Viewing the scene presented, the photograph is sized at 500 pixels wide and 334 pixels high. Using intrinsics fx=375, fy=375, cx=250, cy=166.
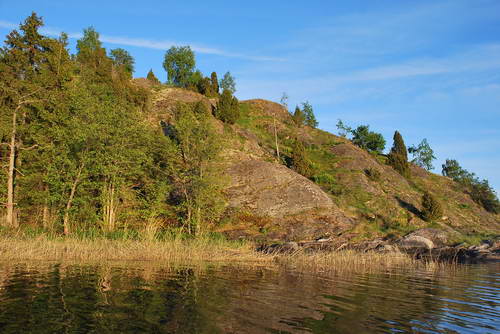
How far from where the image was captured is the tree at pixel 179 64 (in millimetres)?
90375

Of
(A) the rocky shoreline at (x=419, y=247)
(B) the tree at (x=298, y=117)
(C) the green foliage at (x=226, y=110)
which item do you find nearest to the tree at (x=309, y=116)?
(B) the tree at (x=298, y=117)

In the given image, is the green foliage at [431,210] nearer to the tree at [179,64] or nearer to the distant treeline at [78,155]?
the distant treeline at [78,155]

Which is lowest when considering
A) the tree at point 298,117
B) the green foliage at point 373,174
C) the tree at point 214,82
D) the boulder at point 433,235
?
the boulder at point 433,235

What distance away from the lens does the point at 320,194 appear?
41.2 meters

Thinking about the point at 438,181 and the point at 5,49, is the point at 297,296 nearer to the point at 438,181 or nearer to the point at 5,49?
the point at 5,49

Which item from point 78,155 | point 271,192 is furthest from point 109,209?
point 271,192

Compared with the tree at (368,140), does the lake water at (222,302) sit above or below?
below

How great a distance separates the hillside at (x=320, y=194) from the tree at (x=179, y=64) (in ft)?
86.0

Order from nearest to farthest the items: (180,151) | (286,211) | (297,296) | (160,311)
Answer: (160,311) < (297,296) < (180,151) < (286,211)

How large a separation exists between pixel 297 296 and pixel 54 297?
20.9ft

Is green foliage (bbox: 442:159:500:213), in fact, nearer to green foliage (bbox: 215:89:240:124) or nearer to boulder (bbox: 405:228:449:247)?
boulder (bbox: 405:228:449:247)

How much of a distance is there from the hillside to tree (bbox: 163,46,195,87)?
26217 millimetres

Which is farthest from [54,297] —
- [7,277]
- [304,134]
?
[304,134]

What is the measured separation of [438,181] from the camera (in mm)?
68812
